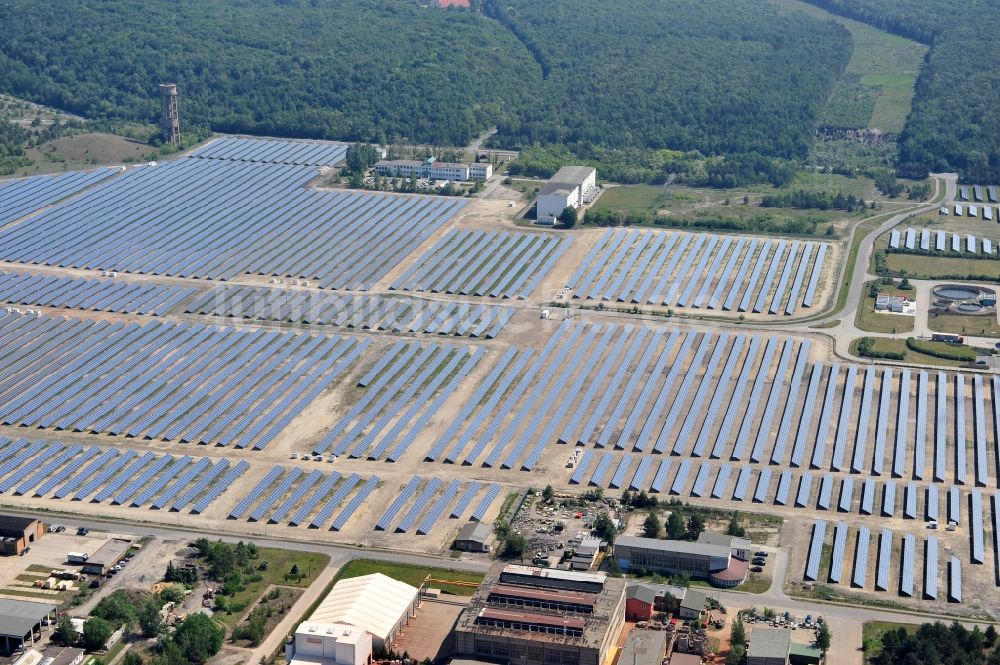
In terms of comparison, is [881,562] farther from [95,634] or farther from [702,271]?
[702,271]

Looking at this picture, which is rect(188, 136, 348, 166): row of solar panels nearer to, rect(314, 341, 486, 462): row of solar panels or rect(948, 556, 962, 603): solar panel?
rect(314, 341, 486, 462): row of solar panels

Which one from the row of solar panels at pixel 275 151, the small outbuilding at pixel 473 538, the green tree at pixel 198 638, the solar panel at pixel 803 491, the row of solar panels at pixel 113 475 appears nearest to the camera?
the green tree at pixel 198 638

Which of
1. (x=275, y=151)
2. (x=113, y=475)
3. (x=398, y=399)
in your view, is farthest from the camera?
(x=275, y=151)

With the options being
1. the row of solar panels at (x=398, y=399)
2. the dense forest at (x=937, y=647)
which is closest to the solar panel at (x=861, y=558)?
the dense forest at (x=937, y=647)

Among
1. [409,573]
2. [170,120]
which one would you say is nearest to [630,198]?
[170,120]

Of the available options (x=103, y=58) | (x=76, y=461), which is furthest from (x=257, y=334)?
(x=103, y=58)

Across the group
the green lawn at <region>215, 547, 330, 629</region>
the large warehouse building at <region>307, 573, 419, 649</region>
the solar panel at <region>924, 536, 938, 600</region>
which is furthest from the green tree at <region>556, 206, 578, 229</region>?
the large warehouse building at <region>307, 573, 419, 649</region>

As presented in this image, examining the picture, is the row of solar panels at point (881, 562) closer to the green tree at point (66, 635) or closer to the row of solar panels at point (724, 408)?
the row of solar panels at point (724, 408)
